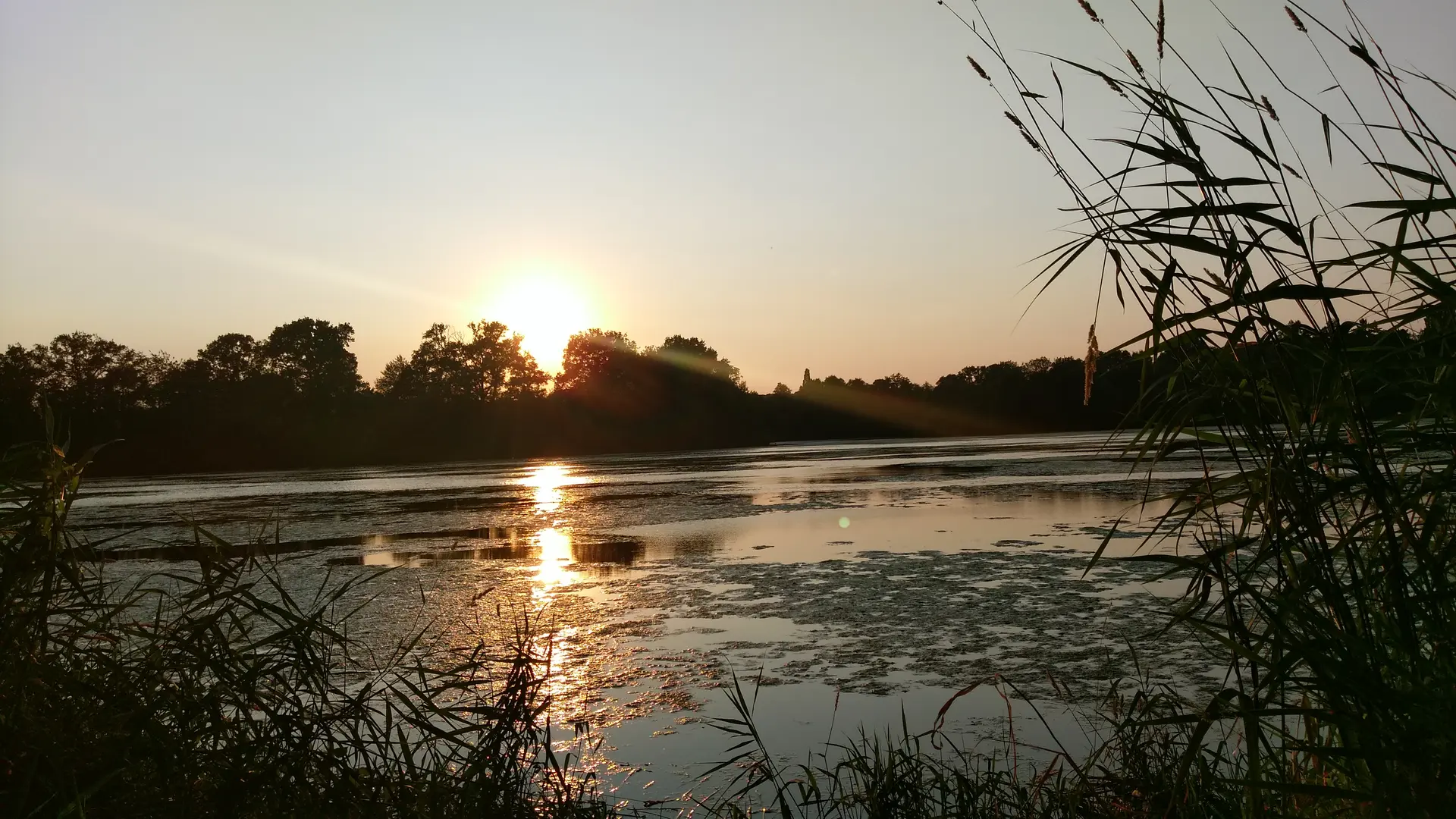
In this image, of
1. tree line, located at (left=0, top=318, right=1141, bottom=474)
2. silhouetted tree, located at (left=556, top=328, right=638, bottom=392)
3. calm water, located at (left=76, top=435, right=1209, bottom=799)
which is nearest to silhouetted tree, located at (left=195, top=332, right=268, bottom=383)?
tree line, located at (left=0, top=318, right=1141, bottom=474)

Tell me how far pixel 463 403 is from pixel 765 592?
54.8 metres

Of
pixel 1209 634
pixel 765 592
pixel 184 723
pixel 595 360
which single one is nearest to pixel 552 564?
pixel 765 592

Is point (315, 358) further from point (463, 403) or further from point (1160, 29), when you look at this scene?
point (1160, 29)

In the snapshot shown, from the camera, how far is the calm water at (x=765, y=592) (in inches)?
193

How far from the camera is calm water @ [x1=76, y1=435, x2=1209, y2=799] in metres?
4.91

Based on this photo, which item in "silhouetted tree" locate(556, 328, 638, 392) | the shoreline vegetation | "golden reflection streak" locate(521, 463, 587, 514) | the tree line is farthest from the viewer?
"silhouetted tree" locate(556, 328, 638, 392)

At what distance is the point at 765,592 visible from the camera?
8.34 m

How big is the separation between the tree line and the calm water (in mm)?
26254

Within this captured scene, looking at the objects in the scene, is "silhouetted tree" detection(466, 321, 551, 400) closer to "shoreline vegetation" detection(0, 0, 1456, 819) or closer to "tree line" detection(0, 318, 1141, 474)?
"tree line" detection(0, 318, 1141, 474)

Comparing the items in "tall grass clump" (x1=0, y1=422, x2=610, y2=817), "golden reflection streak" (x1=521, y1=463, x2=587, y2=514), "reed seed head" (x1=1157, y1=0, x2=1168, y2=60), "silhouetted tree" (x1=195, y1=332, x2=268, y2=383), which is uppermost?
"silhouetted tree" (x1=195, y1=332, x2=268, y2=383)

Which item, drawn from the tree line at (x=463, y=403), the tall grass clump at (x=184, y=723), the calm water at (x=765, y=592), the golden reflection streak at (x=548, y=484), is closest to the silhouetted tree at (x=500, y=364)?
the tree line at (x=463, y=403)

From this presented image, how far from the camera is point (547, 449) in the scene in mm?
59469

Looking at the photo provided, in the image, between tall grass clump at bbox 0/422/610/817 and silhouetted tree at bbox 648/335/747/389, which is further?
silhouetted tree at bbox 648/335/747/389

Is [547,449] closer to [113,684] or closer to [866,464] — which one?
[866,464]
